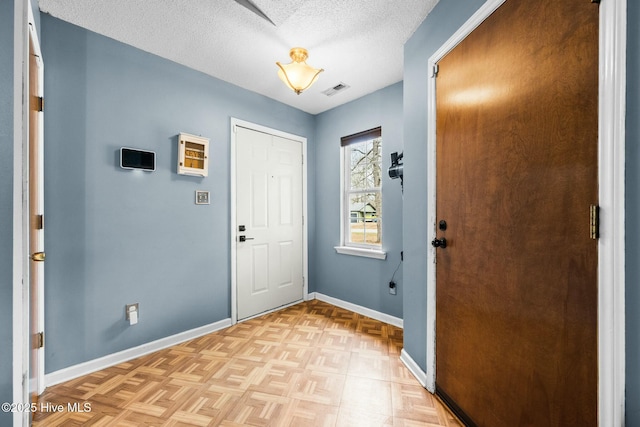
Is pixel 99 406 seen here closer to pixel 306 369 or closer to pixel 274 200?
pixel 306 369

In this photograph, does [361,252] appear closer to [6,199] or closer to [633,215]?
[633,215]

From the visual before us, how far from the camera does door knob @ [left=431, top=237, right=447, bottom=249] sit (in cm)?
164

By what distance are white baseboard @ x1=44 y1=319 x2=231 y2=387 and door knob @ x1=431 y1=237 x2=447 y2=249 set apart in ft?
7.31

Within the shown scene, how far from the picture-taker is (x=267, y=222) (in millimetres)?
3184

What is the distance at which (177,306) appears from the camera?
8.06ft

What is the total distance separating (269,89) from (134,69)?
49.4 inches

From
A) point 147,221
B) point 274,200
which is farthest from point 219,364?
point 274,200

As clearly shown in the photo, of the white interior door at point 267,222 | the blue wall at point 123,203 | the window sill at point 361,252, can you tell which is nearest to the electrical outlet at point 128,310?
the blue wall at point 123,203

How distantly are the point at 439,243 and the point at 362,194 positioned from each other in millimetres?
1694

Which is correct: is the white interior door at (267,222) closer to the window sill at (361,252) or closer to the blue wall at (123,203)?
the blue wall at (123,203)

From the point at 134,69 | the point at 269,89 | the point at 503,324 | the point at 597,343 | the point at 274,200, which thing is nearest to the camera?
the point at 597,343

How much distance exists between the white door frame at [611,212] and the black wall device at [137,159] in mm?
2726

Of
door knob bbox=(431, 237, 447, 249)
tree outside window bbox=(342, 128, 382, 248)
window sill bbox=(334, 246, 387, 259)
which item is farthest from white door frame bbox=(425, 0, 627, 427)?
tree outside window bbox=(342, 128, 382, 248)

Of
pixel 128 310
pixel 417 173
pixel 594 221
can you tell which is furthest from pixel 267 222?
pixel 594 221
